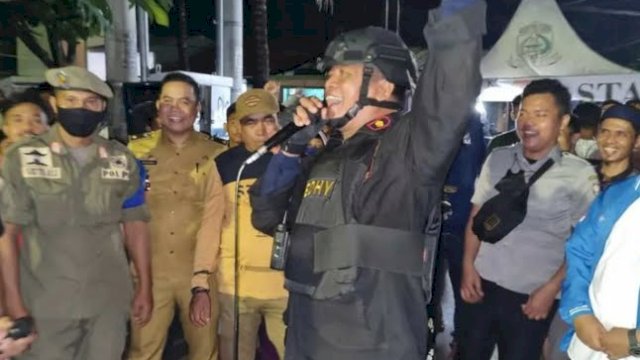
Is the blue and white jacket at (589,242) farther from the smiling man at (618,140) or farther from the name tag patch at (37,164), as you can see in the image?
the name tag patch at (37,164)

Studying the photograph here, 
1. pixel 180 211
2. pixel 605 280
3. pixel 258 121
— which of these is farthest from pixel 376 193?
pixel 180 211

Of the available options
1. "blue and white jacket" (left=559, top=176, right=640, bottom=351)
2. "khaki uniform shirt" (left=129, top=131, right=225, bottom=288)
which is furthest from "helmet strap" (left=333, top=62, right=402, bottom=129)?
"khaki uniform shirt" (left=129, top=131, right=225, bottom=288)

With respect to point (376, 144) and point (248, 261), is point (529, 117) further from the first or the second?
point (248, 261)

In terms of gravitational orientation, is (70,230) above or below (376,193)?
below

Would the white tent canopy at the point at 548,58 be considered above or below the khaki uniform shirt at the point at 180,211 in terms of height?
above

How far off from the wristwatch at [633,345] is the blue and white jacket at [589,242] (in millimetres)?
203

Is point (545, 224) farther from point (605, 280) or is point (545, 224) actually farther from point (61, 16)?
point (61, 16)

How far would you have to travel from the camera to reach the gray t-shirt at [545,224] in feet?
11.5

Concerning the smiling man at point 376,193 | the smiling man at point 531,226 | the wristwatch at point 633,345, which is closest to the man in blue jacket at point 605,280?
the wristwatch at point 633,345

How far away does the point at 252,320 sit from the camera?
386cm

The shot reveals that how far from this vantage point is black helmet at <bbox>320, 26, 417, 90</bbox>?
2.43m

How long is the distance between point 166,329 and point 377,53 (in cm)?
241

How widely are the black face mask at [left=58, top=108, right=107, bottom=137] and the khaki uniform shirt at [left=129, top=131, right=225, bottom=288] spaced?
0.71 metres

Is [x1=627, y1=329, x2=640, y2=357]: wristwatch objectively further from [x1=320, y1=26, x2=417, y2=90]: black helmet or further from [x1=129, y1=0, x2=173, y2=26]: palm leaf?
[x1=129, y1=0, x2=173, y2=26]: palm leaf
